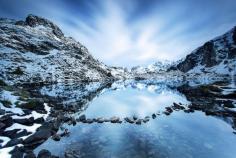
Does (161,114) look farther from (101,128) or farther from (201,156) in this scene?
(201,156)

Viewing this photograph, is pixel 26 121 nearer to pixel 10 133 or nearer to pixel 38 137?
pixel 10 133

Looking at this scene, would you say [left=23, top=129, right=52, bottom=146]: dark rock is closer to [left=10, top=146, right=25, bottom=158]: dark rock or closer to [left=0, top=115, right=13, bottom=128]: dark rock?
[left=10, top=146, right=25, bottom=158]: dark rock

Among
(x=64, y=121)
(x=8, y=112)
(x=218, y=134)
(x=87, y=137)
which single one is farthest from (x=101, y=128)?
(x=218, y=134)

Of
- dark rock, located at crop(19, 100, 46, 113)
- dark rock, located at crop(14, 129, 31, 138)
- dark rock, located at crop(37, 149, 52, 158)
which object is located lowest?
dark rock, located at crop(37, 149, 52, 158)

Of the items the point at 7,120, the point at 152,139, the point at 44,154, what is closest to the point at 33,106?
the point at 7,120

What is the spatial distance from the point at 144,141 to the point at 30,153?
13210 mm

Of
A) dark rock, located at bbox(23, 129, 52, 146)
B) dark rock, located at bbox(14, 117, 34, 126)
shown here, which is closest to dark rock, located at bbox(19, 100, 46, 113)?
dark rock, located at bbox(14, 117, 34, 126)

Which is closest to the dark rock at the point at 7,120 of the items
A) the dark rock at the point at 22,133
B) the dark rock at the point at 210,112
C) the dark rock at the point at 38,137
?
the dark rock at the point at 22,133

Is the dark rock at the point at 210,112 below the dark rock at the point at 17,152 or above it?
above

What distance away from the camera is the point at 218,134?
28047mm

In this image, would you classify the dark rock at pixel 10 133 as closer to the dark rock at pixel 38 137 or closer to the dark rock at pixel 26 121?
the dark rock at pixel 38 137

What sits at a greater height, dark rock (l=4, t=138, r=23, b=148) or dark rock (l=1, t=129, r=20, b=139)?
dark rock (l=1, t=129, r=20, b=139)

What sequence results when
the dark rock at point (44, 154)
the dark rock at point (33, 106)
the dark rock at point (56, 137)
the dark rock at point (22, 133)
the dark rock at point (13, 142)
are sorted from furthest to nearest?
1. the dark rock at point (33, 106)
2. the dark rock at point (56, 137)
3. the dark rock at point (22, 133)
4. the dark rock at point (13, 142)
5. the dark rock at point (44, 154)

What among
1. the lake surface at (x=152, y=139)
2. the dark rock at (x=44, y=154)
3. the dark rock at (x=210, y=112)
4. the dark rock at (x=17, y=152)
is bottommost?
the lake surface at (x=152, y=139)
